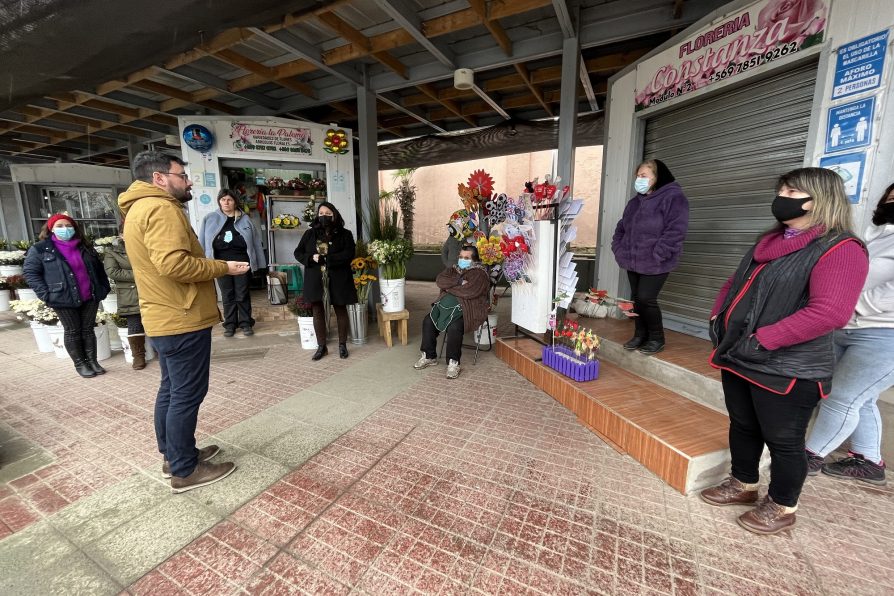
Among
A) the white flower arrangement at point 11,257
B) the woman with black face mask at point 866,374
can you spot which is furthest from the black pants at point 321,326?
the white flower arrangement at point 11,257

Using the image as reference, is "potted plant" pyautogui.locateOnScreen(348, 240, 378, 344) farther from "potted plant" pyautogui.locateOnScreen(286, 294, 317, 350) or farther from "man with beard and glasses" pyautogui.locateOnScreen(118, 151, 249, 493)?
"man with beard and glasses" pyautogui.locateOnScreen(118, 151, 249, 493)

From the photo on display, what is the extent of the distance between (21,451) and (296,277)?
4421 millimetres

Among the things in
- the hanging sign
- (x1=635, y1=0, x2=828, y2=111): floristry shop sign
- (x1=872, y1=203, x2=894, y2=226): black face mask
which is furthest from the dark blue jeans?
the hanging sign

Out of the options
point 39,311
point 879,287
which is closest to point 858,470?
point 879,287

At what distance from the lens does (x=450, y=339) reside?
3859 millimetres

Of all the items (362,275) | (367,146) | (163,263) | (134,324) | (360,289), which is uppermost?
(367,146)

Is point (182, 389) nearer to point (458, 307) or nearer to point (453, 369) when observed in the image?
point (453, 369)

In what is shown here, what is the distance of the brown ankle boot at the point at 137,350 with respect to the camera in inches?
159

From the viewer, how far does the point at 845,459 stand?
2.25 meters

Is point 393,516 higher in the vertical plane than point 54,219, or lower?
lower

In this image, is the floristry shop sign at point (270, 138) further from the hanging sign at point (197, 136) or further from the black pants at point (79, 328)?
the black pants at point (79, 328)

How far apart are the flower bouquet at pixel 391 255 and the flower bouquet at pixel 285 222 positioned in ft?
8.87

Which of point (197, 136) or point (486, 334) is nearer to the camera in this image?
point (486, 334)

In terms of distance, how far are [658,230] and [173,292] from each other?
3.27 meters
